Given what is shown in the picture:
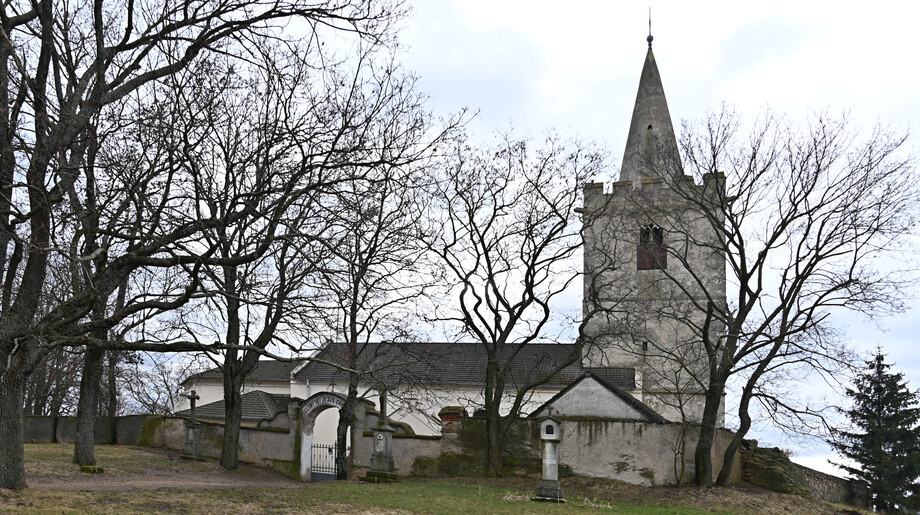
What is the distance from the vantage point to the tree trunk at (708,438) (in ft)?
66.6

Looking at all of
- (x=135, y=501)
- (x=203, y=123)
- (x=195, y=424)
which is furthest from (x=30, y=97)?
(x=195, y=424)

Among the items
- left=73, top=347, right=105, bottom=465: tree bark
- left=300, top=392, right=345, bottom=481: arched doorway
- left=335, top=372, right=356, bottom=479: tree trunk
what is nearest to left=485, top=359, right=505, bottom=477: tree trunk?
left=335, top=372, right=356, bottom=479: tree trunk

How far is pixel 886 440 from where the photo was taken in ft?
109

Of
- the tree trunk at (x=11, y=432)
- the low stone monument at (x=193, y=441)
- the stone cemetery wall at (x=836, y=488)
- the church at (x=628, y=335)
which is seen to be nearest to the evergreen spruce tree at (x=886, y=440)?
the stone cemetery wall at (x=836, y=488)

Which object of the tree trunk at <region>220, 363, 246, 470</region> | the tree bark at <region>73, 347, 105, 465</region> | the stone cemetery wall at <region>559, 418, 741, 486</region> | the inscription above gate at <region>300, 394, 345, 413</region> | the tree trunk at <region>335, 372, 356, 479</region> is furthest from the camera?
the inscription above gate at <region>300, 394, 345, 413</region>

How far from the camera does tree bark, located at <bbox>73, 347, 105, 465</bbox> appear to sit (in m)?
18.8

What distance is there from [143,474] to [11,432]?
8.26 meters

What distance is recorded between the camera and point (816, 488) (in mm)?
27328

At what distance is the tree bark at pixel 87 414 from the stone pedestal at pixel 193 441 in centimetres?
559

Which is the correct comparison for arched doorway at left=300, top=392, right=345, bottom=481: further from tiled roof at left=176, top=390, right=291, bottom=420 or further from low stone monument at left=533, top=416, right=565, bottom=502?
low stone monument at left=533, top=416, right=565, bottom=502

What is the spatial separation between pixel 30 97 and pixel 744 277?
16.8 m

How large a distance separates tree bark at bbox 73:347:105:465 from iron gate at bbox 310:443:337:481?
340 inches

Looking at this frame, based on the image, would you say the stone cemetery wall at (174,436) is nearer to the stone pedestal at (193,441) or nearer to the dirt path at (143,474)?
the dirt path at (143,474)

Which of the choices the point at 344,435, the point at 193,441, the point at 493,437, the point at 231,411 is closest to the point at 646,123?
the point at 493,437
